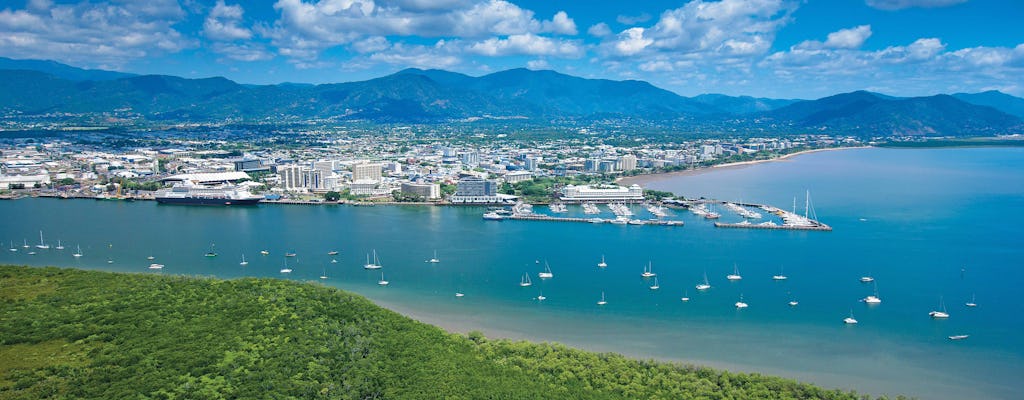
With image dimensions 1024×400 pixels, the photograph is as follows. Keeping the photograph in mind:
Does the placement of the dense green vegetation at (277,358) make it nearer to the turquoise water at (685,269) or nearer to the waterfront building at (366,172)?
the turquoise water at (685,269)

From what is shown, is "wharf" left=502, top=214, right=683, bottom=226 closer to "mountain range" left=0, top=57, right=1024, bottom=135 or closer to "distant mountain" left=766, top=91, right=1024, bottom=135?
"distant mountain" left=766, top=91, right=1024, bottom=135

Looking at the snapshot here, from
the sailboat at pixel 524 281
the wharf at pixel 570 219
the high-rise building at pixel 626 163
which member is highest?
the high-rise building at pixel 626 163

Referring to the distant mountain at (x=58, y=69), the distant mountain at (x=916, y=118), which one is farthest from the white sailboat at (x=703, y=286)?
the distant mountain at (x=58, y=69)

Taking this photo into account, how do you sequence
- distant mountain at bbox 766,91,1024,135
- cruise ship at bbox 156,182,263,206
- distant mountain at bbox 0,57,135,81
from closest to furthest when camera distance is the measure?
cruise ship at bbox 156,182,263,206 < distant mountain at bbox 766,91,1024,135 < distant mountain at bbox 0,57,135,81

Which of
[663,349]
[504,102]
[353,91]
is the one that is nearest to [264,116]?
[353,91]

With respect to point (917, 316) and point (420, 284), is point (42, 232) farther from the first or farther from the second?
point (917, 316)

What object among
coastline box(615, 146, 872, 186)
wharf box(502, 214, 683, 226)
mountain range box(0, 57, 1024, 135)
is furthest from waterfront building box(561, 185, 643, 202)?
mountain range box(0, 57, 1024, 135)
